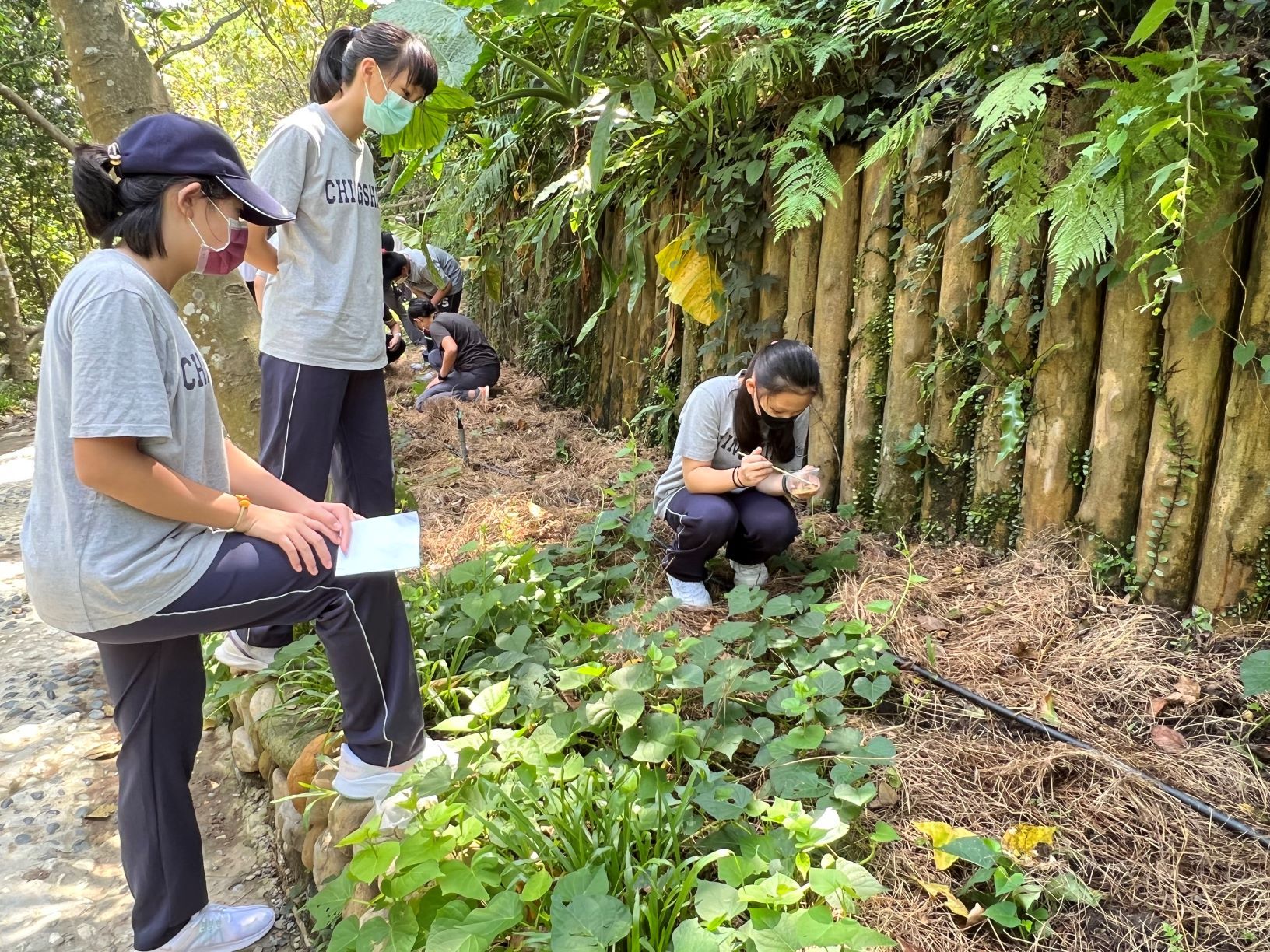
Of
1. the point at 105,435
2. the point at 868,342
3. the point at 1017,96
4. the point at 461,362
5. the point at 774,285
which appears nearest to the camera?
the point at 105,435

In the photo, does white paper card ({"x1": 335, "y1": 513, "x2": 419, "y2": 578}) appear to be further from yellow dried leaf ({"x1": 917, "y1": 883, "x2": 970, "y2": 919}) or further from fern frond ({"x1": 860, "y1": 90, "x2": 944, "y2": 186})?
fern frond ({"x1": 860, "y1": 90, "x2": 944, "y2": 186})

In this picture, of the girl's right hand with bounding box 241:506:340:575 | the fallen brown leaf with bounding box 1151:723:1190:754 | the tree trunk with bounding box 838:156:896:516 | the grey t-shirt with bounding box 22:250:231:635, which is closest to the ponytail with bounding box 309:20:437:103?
the grey t-shirt with bounding box 22:250:231:635

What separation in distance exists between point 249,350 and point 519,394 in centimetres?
281

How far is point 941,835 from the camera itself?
159cm

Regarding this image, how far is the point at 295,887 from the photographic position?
6.48 ft

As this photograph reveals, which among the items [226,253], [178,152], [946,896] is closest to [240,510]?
[226,253]

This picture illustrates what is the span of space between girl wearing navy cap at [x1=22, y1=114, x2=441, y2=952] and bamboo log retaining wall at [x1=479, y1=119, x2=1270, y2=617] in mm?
1861

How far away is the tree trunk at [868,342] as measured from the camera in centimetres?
281

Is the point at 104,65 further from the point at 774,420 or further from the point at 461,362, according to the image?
the point at 461,362

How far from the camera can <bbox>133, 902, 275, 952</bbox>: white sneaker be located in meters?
1.66

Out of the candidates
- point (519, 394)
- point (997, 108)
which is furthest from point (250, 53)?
point (997, 108)

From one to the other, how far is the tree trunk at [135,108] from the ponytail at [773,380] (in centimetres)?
169

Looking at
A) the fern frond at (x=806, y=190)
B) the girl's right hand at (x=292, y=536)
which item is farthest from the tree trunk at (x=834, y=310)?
the girl's right hand at (x=292, y=536)

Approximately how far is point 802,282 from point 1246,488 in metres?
1.62
